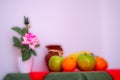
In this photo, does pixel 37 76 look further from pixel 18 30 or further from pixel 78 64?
pixel 18 30

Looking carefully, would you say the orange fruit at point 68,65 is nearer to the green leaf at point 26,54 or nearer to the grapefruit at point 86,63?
the grapefruit at point 86,63

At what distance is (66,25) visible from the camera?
1625mm

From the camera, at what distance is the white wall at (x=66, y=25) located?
4.87 feet

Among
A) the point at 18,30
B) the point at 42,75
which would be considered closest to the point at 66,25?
the point at 18,30

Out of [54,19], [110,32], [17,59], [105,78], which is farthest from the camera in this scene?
[110,32]

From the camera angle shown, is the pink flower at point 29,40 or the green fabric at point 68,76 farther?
the pink flower at point 29,40

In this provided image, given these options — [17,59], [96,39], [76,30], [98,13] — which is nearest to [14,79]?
[17,59]

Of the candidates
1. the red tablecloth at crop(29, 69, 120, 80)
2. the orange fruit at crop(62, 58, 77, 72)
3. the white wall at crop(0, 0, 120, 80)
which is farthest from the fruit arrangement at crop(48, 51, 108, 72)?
the white wall at crop(0, 0, 120, 80)

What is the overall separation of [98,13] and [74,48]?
14.4 inches

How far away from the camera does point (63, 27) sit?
1617 mm

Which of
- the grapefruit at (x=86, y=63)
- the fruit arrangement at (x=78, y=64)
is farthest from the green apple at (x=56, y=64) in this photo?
the grapefruit at (x=86, y=63)

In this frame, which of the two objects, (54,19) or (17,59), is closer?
(17,59)

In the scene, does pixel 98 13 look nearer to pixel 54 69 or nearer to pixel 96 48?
A: pixel 96 48

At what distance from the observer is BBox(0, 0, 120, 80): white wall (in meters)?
1.49
